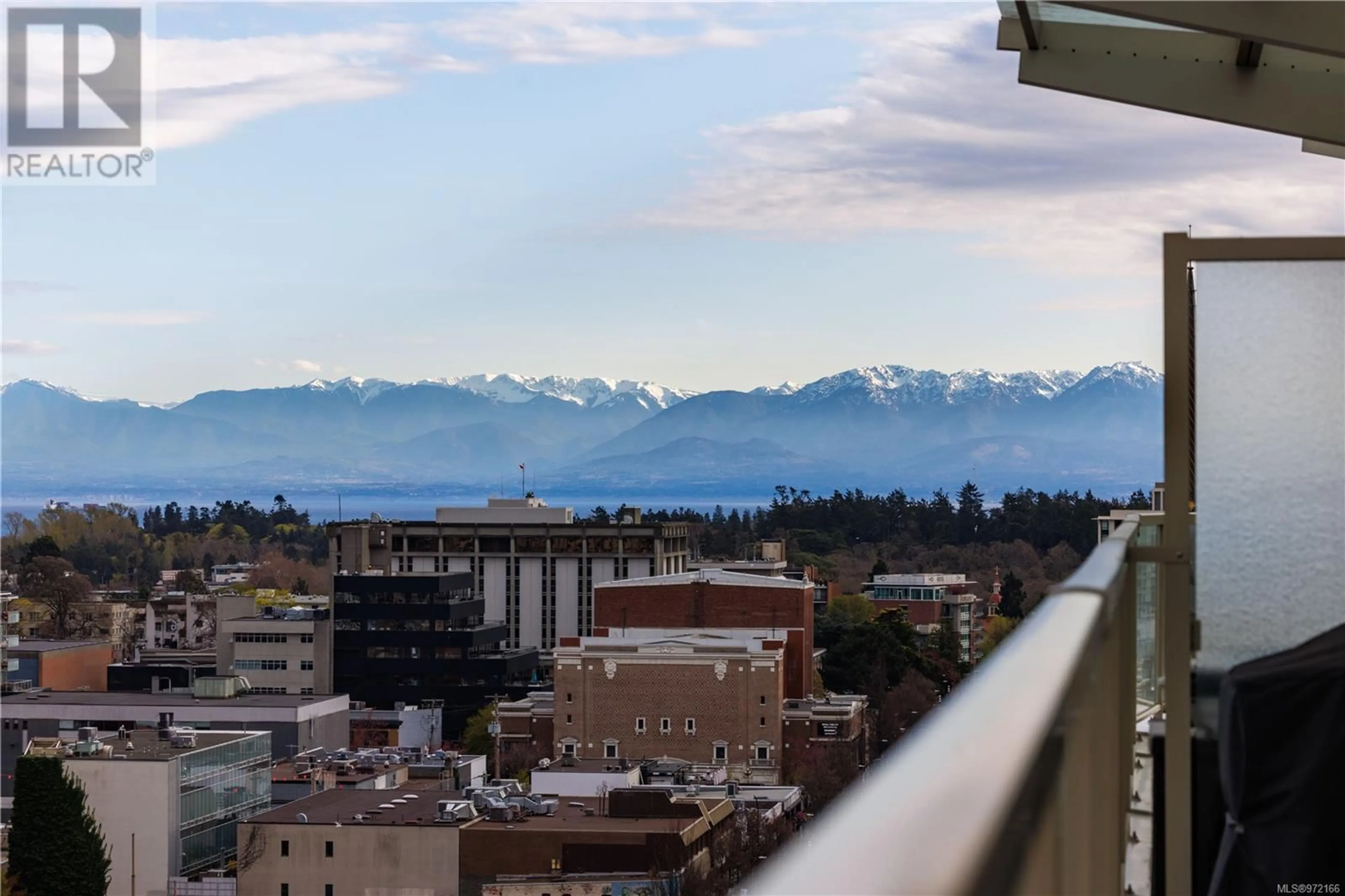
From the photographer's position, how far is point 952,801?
48 centimetres

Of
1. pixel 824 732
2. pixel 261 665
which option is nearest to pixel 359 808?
pixel 824 732

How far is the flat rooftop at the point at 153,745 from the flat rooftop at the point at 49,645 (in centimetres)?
1759

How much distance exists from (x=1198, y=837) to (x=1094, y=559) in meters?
1.25

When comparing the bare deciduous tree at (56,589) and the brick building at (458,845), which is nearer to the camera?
the brick building at (458,845)

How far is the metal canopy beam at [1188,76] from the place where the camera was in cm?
397

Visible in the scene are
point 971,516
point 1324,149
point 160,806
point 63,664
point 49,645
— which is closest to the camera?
point 1324,149

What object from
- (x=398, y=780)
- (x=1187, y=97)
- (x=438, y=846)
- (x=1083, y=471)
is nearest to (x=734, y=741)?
(x=398, y=780)

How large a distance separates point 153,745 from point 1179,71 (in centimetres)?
2305

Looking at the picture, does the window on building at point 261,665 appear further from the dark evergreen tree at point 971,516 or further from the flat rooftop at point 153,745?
the dark evergreen tree at point 971,516

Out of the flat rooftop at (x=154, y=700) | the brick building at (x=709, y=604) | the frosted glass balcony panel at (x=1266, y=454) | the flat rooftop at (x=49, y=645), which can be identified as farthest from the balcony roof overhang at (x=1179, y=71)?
the flat rooftop at (x=49, y=645)

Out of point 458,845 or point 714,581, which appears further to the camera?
point 714,581

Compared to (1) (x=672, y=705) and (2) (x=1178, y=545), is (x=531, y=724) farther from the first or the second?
(2) (x=1178, y=545)

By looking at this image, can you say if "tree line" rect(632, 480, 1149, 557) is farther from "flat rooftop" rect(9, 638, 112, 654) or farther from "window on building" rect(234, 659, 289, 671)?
"window on building" rect(234, 659, 289, 671)

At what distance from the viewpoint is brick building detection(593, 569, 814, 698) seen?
3578cm
